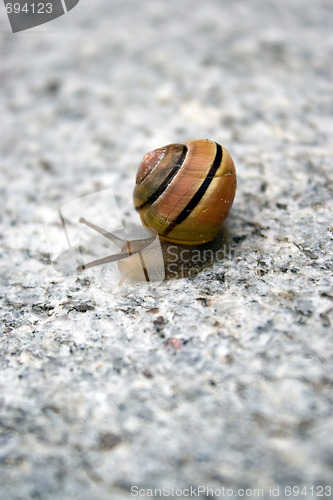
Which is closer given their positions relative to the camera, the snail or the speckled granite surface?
the speckled granite surface

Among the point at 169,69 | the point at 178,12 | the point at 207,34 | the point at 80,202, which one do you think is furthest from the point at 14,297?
the point at 178,12

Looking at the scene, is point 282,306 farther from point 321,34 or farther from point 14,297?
point 321,34

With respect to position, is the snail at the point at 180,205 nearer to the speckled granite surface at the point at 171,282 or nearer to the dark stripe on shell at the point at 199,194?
the dark stripe on shell at the point at 199,194

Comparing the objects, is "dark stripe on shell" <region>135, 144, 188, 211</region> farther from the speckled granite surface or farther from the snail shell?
the speckled granite surface

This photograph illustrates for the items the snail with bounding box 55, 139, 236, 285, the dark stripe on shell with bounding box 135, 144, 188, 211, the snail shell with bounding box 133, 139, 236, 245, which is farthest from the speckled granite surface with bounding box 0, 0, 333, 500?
the dark stripe on shell with bounding box 135, 144, 188, 211

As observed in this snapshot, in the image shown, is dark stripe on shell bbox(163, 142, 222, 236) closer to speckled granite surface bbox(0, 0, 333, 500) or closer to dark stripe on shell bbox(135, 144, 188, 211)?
dark stripe on shell bbox(135, 144, 188, 211)

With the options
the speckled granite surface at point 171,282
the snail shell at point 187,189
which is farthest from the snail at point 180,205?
the speckled granite surface at point 171,282
